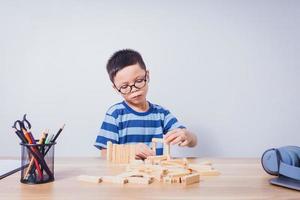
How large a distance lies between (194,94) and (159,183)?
3.19 ft

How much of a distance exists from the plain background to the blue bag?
0.91 metres

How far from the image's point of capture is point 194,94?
61.9 inches

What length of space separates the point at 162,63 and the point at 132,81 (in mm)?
401

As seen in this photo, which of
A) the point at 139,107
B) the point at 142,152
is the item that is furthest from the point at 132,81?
the point at 142,152

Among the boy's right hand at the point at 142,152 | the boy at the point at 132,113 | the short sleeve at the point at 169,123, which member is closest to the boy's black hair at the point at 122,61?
the boy at the point at 132,113

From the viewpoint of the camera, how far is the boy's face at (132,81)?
1.20 meters

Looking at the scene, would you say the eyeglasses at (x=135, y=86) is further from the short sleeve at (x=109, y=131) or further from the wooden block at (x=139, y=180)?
the wooden block at (x=139, y=180)

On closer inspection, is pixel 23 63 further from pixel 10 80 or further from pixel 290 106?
pixel 290 106

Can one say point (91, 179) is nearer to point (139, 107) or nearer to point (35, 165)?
point (35, 165)

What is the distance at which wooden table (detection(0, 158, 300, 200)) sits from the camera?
0.54 meters

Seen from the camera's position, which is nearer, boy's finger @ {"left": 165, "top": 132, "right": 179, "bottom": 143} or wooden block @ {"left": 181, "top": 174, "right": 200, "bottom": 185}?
wooden block @ {"left": 181, "top": 174, "right": 200, "bottom": 185}

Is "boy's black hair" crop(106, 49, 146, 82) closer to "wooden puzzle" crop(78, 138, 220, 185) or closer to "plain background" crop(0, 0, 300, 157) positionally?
"plain background" crop(0, 0, 300, 157)

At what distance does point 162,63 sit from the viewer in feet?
5.15

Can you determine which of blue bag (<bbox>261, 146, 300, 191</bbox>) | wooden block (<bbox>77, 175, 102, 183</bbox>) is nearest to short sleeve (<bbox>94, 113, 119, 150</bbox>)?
wooden block (<bbox>77, 175, 102, 183</bbox>)
